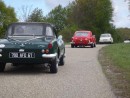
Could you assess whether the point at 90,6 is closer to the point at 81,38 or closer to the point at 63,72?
the point at 81,38

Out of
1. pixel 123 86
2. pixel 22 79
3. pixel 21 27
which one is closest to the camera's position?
pixel 123 86

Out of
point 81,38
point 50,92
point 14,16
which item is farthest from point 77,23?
point 50,92

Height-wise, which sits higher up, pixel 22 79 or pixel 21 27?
pixel 21 27

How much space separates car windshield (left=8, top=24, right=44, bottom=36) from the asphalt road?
3.83ft

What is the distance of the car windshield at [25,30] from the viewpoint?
1477 cm

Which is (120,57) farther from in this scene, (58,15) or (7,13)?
(58,15)

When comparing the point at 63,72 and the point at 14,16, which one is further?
the point at 14,16

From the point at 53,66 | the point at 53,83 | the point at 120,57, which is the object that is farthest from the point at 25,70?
the point at 120,57

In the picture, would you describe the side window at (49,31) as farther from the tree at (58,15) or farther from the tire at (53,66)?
the tree at (58,15)

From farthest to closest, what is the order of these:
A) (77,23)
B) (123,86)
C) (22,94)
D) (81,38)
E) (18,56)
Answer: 1. (77,23)
2. (81,38)
3. (18,56)
4. (123,86)
5. (22,94)

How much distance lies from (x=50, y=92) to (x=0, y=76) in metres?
3.30

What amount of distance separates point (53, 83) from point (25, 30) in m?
4.22

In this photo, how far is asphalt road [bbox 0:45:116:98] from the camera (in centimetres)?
941

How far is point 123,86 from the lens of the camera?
1047 cm
